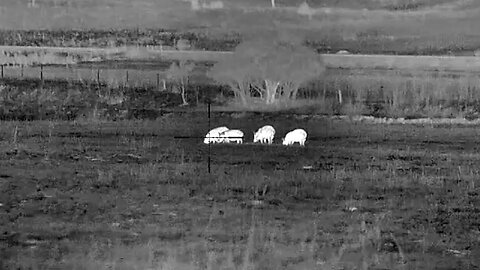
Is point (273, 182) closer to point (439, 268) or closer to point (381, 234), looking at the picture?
point (381, 234)

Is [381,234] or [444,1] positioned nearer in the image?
[381,234]

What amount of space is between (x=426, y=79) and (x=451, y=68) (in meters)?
0.25

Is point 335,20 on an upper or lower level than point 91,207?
upper

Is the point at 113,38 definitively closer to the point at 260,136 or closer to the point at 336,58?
the point at 260,136

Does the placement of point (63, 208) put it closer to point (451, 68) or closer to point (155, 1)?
point (155, 1)

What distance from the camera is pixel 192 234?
208 inches

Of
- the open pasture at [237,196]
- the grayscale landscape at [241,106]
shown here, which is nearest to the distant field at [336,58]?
the grayscale landscape at [241,106]

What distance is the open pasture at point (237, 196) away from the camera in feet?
16.3

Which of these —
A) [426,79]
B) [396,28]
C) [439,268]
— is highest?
[396,28]

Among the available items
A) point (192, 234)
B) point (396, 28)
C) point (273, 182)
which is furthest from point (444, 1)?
point (192, 234)

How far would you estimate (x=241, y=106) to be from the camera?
282 inches

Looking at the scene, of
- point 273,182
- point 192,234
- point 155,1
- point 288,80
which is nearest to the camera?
point 192,234

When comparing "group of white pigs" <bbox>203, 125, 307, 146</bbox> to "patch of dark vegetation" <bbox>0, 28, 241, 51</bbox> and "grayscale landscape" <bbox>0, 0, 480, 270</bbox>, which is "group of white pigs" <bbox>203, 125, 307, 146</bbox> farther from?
"patch of dark vegetation" <bbox>0, 28, 241, 51</bbox>

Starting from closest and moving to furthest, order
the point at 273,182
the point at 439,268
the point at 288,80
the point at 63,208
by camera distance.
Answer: the point at 439,268, the point at 63,208, the point at 273,182, the point at 288,80
